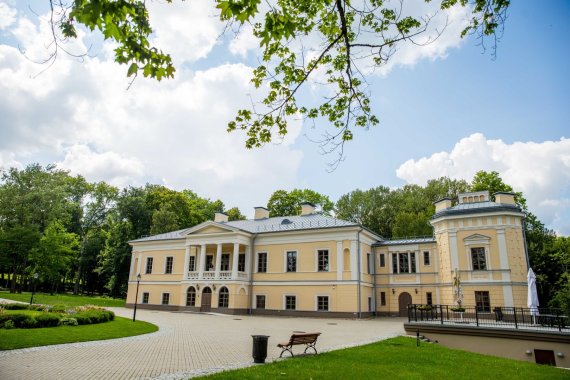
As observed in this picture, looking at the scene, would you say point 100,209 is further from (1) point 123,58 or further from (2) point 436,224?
(1) point 123,58

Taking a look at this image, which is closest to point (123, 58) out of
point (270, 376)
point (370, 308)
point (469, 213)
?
point (270, 376)

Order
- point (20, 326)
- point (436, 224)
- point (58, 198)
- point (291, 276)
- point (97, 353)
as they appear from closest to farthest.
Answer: point (97, 353) < point (20, 326) < point (436, 224) < point (291, 276) < point (58, 198)

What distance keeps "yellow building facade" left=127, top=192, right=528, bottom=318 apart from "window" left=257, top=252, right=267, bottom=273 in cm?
Result: 8

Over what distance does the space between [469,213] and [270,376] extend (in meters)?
22.6

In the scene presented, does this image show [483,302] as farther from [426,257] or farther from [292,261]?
[292,261]

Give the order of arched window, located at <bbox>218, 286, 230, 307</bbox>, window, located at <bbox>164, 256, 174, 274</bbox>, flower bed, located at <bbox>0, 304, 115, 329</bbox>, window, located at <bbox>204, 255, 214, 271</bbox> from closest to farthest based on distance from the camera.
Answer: flower bed, located at <bbox>0, 304, 115, 329</bbox>, arched window, located at <bbox>218, 286, 230, 307</bbox>, window, located at <bbox>204, 255, 214, 271</bbox>, window, located at <bbox>164, 256, 174, 274</bbox>

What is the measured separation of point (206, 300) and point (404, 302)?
15845 mm

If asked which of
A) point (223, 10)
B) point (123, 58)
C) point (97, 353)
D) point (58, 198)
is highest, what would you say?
point (58, 198)

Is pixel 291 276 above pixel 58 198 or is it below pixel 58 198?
below

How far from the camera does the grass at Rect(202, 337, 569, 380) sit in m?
8.01

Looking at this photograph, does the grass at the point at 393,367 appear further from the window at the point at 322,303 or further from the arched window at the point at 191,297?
the arched window at the point at 191,297

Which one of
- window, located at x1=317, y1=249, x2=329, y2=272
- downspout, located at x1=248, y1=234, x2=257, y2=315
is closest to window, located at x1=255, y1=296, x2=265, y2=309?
downspout, located at x1=248, y1=234, x2=257, y2=315

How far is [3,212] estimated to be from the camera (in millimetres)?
41094

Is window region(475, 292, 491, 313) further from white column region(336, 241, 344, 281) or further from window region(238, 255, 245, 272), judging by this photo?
window region(238, 255, 245, 272)
